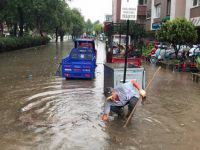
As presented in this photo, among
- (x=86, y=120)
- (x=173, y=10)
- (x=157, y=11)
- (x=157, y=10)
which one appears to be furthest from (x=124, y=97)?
(x=157, y=10)

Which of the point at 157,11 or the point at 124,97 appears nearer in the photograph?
the point at 124,97

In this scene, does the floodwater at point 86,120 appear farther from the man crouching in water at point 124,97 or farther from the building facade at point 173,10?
the building facade at point 173,10

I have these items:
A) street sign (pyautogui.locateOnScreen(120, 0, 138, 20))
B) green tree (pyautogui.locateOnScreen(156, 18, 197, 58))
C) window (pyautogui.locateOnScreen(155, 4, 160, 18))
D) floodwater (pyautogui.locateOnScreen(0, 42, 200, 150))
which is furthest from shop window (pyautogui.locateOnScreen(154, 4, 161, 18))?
street sign (pyautogui.locateOnScreen(120, 0, 138, 20))

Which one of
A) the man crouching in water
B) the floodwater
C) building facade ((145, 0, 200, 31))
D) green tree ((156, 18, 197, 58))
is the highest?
building facade ((145, 0, 200, 31))

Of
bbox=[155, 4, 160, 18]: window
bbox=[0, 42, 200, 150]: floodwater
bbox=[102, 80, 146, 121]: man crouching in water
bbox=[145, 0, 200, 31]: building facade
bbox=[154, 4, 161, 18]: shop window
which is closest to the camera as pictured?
bbox=[0, 42, 200, 150]: floodwater

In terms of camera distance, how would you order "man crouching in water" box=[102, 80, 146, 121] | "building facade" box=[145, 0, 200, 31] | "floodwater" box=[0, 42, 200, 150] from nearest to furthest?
"floodwater" box=[0, 42, 200, 150] < "man crouching in water" box=[102, 80, 146, 121] < "building facade" box=[145, 0, 200, 31]

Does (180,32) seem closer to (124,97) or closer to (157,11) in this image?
(124,97)

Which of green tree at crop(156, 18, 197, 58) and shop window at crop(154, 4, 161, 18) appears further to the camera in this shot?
shop window at crop(154, 4, 161, 18)

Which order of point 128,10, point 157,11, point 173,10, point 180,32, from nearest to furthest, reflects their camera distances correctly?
point 128,10
point 180,32
point 173,10
point 157,11

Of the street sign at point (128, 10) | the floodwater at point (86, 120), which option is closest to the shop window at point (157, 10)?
the floodwater at point (86, 120)

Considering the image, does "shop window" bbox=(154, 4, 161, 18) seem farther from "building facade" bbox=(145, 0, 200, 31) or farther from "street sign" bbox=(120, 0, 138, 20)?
"street sign" bbox=(120, 0, 138, 20)

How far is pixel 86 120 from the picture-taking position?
27.5ft

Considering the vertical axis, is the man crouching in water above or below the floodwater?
above

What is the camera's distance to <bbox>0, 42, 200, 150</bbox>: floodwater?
6738mm
